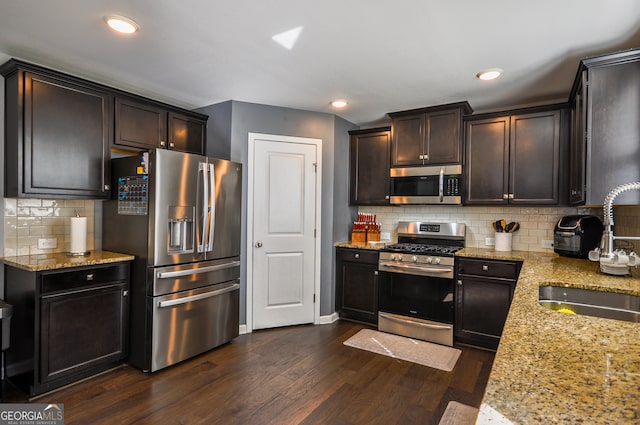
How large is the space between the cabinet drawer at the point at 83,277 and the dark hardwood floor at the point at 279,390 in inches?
28.4

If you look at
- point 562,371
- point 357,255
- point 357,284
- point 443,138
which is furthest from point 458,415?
point 443,138

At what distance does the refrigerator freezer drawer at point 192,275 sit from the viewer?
2.71 meters

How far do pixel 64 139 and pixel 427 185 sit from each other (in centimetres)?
329

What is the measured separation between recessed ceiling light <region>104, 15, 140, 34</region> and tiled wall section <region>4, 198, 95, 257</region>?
1.61 m

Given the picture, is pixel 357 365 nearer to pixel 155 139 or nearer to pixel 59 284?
pixel 59 284

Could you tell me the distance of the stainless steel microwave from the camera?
357 cm

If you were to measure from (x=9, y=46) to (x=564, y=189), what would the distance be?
454 centimetres

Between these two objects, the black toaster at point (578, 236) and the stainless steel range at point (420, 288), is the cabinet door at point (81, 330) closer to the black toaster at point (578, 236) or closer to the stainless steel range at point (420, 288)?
the stainless steel range at point (420, 288)

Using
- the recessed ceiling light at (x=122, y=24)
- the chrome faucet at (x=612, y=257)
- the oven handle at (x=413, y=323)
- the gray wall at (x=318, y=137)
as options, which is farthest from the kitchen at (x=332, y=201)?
the chrome faucet at (x=612, y=257)

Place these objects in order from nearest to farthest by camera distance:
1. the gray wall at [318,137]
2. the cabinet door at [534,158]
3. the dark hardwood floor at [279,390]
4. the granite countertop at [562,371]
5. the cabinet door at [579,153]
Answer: the granite countertop at [562,371] < the dark hardwood floor at [279,390] < the cabinet door at [579,153] < the cabinet door at [534,158] < the gray wall at [318,137]

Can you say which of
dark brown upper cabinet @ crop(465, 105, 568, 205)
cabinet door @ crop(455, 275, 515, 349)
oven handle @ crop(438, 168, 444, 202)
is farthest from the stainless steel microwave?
cabinet door @ crop(455, 275, 515, 349)

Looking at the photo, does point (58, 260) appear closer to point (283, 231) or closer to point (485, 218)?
point (283, 231)

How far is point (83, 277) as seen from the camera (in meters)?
2.53

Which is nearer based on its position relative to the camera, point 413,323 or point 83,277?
point 83,277
